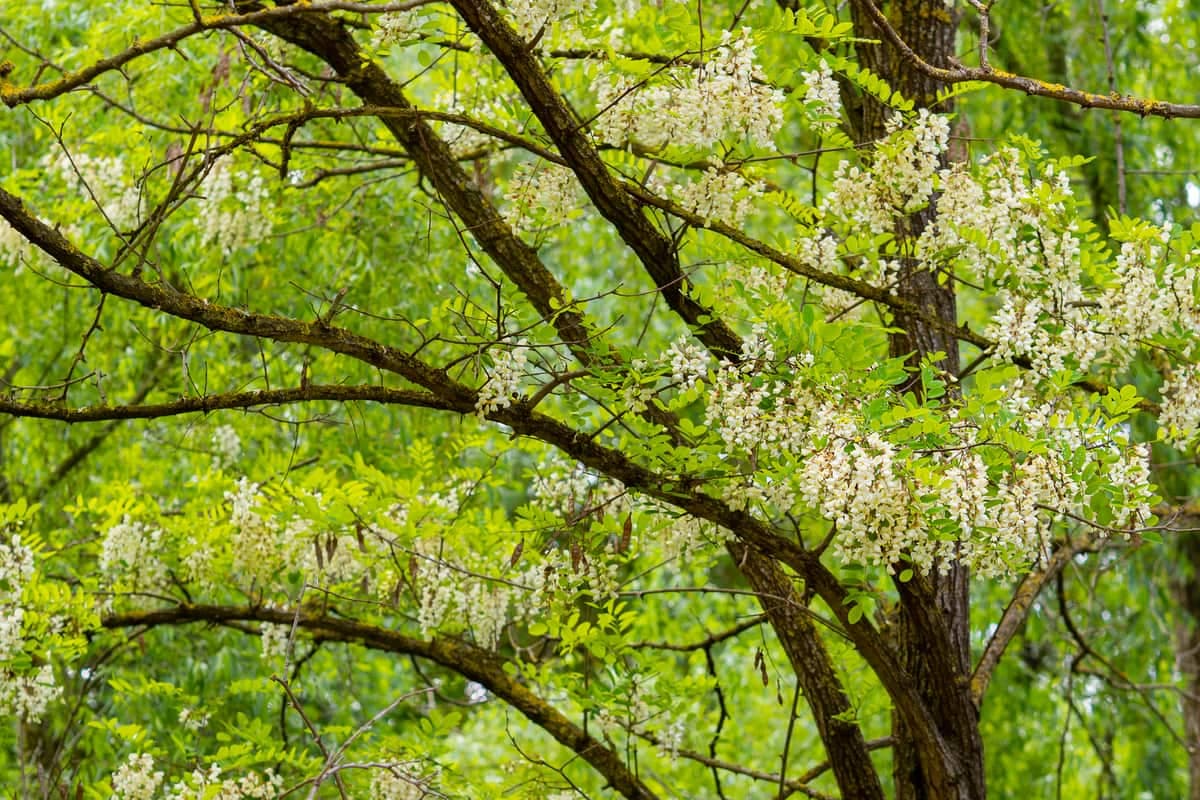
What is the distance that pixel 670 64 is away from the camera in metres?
2.83

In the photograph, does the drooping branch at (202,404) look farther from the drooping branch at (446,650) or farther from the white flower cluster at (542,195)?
the drooping branch at (446,650)

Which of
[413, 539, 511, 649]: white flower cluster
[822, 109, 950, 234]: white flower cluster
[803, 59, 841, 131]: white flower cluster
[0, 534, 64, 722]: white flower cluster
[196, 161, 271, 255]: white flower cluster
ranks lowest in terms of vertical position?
[0, 534, 64, 722]: white flower cluster

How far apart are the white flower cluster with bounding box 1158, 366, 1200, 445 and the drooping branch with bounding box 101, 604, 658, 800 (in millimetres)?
1857

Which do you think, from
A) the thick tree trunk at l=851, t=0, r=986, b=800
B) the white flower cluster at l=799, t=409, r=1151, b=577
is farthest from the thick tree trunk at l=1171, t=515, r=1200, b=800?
the white flower cluster at l=799, t=409, r=1151, b=577

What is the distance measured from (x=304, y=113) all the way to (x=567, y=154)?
0.55 metres

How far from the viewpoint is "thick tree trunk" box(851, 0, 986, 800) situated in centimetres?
345

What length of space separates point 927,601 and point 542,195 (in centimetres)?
137

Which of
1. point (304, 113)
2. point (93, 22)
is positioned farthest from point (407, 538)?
point (93, 22)

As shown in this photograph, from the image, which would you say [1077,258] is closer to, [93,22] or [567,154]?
[567,154]

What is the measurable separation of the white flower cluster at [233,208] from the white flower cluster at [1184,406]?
316cm

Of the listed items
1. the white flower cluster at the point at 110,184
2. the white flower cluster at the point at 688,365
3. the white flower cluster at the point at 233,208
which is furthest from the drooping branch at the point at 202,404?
the white flower cluster at the point at 110,184

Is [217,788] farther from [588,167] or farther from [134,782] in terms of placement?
[588,167]

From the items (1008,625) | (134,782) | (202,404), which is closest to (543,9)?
(202,404)

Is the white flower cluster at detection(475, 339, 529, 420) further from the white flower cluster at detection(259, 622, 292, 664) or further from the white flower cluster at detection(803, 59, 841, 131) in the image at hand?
the white flower cluster at detection(259, 622, 292, 664)
